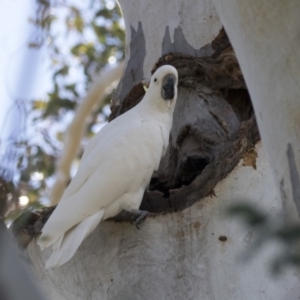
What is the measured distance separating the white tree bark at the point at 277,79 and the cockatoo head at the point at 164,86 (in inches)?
62.8

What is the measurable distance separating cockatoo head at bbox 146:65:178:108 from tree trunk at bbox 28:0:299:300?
0.06 m

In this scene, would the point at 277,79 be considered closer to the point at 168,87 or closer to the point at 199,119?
the point at 199,119

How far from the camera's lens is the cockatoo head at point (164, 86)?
2.90 metres

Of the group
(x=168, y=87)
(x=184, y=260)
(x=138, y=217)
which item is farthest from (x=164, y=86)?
(x=184, y=260)

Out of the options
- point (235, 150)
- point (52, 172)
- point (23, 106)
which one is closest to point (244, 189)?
point (235, 150)

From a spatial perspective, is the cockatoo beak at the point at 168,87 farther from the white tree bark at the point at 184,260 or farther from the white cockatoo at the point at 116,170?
the white tree bark at the point at 184,260

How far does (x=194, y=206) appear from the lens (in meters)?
2.26

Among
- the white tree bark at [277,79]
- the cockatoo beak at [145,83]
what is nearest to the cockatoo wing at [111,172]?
the cockatoo beak at [145,83]

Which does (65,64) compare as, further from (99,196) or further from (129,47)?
(99,196)

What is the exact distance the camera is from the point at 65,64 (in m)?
6.94

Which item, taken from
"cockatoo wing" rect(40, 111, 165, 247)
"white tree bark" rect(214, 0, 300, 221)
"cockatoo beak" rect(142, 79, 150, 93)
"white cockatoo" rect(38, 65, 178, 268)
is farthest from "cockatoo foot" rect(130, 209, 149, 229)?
"white tree bark" rect(214, 0, 300, 221)

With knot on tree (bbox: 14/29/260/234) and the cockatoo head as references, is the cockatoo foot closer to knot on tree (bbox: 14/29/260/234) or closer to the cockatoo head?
knot on tree (bbox: 14/29/260/234)

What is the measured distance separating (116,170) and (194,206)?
18.4 inches

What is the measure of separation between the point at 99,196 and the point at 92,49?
15.2 feet
